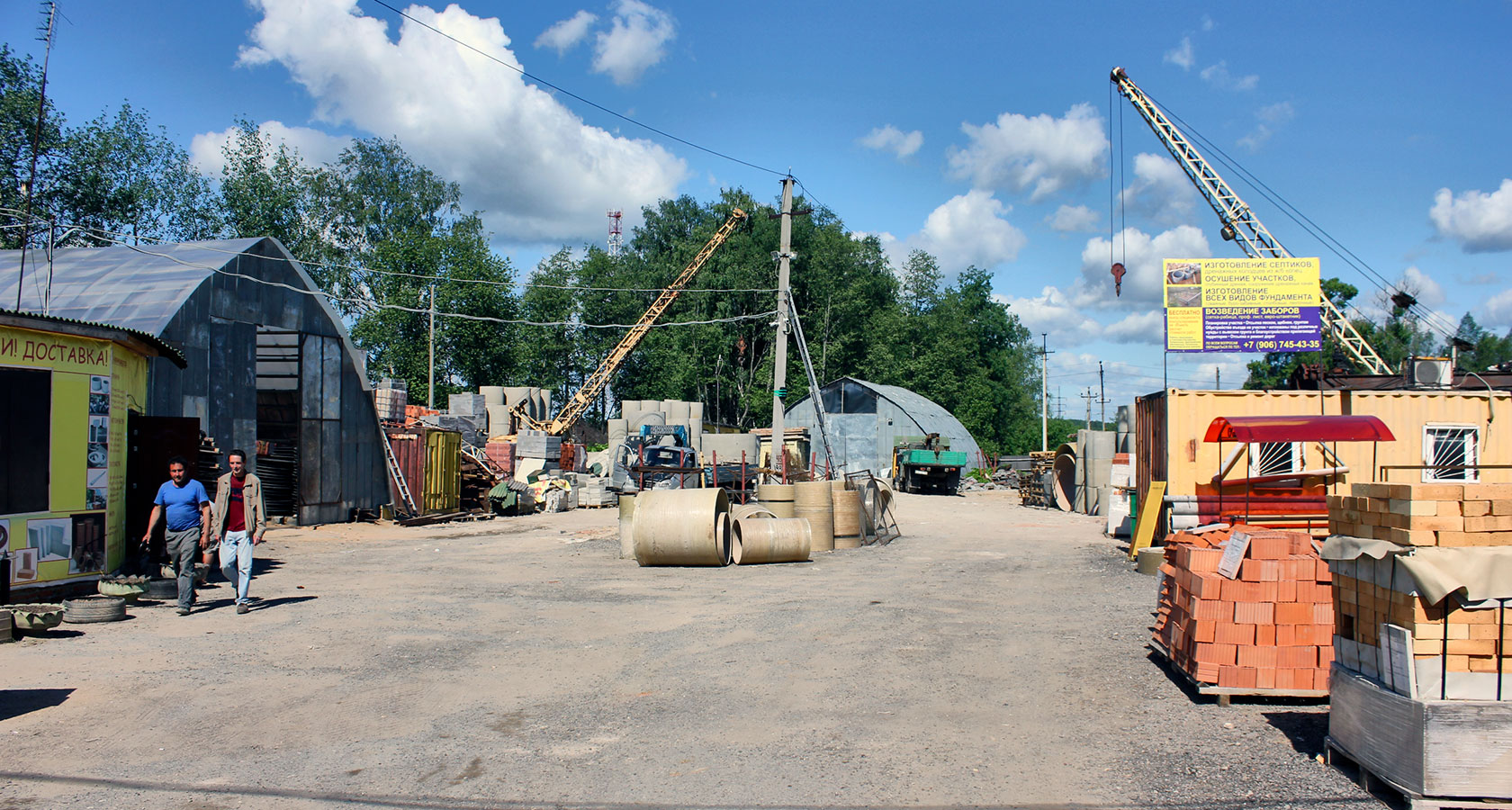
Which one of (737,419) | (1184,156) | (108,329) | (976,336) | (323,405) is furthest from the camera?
(976,336)

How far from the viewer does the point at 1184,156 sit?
38938 millimetres

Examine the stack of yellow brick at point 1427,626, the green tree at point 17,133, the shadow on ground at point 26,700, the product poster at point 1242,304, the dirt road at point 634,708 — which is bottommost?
the dirt road at point 634,708

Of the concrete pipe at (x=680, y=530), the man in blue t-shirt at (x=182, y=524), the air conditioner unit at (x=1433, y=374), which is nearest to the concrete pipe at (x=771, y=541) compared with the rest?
the concrete pipe at (x=680, y=530)

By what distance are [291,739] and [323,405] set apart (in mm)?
18879

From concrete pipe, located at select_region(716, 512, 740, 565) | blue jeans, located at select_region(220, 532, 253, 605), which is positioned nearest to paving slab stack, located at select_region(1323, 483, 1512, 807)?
concrete pipe, located at select_region(716, 512, 740, 565)

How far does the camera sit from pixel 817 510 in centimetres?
1752

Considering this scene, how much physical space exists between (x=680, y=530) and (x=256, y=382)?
13.4 metres

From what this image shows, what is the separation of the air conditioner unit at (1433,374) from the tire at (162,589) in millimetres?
22135

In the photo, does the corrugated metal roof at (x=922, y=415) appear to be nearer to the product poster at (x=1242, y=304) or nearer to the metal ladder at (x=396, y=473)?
the product poster at (x=1242, y=304)

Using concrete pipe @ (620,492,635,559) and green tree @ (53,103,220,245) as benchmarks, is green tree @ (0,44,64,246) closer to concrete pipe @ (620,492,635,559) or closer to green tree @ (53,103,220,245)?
green tree @ (53,103,220,245)

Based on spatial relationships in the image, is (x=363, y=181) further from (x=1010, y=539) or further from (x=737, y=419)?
A: (x=1010, y=539)

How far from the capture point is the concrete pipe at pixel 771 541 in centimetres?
1562

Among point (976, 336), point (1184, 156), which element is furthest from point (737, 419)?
point (1184, 156)

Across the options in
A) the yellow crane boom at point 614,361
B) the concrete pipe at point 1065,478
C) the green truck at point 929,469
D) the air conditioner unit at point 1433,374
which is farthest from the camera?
the yellow crane boom at point 614,361
